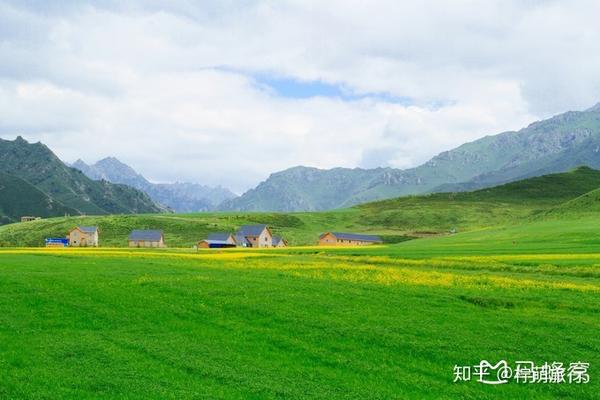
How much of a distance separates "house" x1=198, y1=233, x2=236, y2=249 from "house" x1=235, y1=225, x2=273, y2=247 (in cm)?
371

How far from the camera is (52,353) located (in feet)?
86.5

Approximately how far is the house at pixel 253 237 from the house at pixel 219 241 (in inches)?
Answer: 146

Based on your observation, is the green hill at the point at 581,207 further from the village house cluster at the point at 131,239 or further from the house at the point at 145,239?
the village house cluster at the point at 131,239

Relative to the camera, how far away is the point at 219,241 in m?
174

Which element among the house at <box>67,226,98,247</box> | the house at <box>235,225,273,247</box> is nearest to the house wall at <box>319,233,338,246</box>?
the house at <box>235,225,273,247</box>

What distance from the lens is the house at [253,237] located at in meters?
185

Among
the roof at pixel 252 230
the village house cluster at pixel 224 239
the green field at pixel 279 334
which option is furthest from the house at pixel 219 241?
the green field at pixel 279 334

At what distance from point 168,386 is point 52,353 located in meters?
7.44

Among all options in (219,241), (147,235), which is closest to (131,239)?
(147,235)

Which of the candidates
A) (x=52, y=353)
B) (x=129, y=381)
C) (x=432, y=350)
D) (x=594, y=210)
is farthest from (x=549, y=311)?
(x=594, y=210)

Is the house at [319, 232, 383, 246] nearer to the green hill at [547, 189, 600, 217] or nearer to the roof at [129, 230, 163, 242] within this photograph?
the roof at [129, 230, 163, 242]

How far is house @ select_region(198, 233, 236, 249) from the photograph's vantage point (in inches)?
6664

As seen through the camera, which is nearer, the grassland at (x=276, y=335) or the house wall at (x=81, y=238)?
the grassland at (x=276, y=335)

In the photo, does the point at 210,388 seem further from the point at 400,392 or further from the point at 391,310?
the point at 391,310
